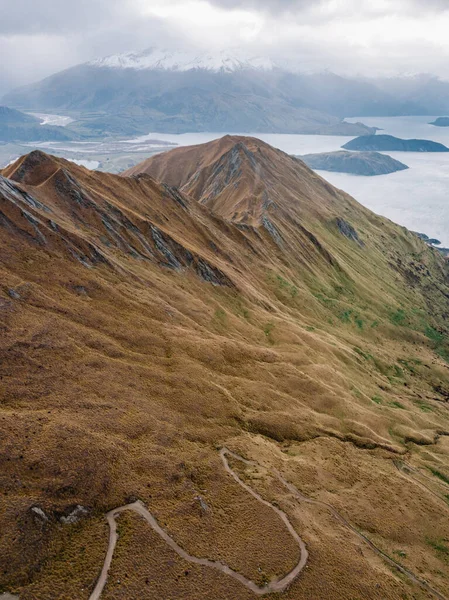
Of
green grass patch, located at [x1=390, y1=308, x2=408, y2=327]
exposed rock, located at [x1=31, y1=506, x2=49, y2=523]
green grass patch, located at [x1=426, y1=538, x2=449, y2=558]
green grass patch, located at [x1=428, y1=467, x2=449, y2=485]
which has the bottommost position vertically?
green grass patch, located at [x1=390, y1=308, x2=408, y2=327]

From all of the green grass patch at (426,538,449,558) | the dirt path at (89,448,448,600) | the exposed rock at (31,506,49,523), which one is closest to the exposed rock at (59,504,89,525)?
the exposed rock at (31,506,49,523)

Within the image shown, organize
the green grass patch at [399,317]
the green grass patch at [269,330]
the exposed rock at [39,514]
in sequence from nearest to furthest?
the exposed rock at [39,514], the green grass patch at [269,330], the green grass patch at [399,317]

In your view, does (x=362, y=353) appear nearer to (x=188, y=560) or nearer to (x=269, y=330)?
(x=269, y=330)

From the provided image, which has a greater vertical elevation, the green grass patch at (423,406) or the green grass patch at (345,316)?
the green grass patch at (345,316)

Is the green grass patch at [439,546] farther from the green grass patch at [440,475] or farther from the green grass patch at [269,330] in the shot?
the green grass patch at [269,330]

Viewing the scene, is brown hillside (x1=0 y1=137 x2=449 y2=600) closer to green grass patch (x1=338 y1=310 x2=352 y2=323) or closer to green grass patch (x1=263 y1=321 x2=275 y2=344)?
green grass patch (x1=263 y1=321 x2=275 y2=344)

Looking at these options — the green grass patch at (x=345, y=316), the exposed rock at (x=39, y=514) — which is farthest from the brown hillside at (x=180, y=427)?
the green grass patch at (x=345, y=316)

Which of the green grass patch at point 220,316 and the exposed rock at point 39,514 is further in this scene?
the green grass patch at point 220,316

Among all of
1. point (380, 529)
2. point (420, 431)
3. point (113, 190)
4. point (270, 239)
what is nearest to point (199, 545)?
point (380, 529)
